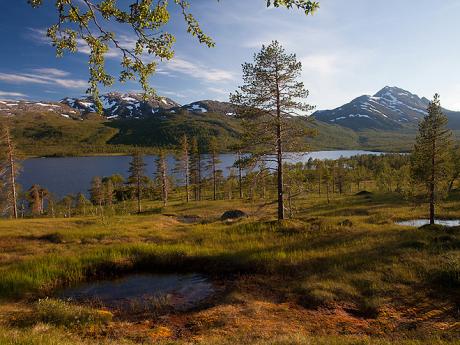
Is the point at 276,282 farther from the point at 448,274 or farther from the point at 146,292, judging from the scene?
the point at 448,274

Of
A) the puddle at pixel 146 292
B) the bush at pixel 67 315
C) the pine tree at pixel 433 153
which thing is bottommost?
the puddle at pixel 146 292

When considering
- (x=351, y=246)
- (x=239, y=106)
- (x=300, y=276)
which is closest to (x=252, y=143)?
(x=239, y=106)

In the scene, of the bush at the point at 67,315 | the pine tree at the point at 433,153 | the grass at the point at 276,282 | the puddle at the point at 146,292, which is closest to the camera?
the grass at the point at 276,282

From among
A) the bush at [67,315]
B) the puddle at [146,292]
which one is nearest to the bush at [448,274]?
the puddle at [146,292]

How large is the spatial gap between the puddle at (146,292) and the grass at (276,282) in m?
0.76

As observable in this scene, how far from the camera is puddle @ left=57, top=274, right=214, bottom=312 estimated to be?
12016 mm

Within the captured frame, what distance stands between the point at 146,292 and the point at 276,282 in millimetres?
5355

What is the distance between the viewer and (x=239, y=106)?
25312mm

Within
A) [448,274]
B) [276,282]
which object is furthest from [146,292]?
[448,274]

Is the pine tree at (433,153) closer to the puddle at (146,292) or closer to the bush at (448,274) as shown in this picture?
the bush at (448,274)

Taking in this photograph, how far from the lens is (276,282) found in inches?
539

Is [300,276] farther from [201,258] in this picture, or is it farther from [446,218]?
[446,218]

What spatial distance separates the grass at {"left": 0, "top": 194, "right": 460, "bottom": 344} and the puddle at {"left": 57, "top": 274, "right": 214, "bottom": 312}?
2.50 ft

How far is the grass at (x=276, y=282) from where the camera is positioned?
8977 millimetres
